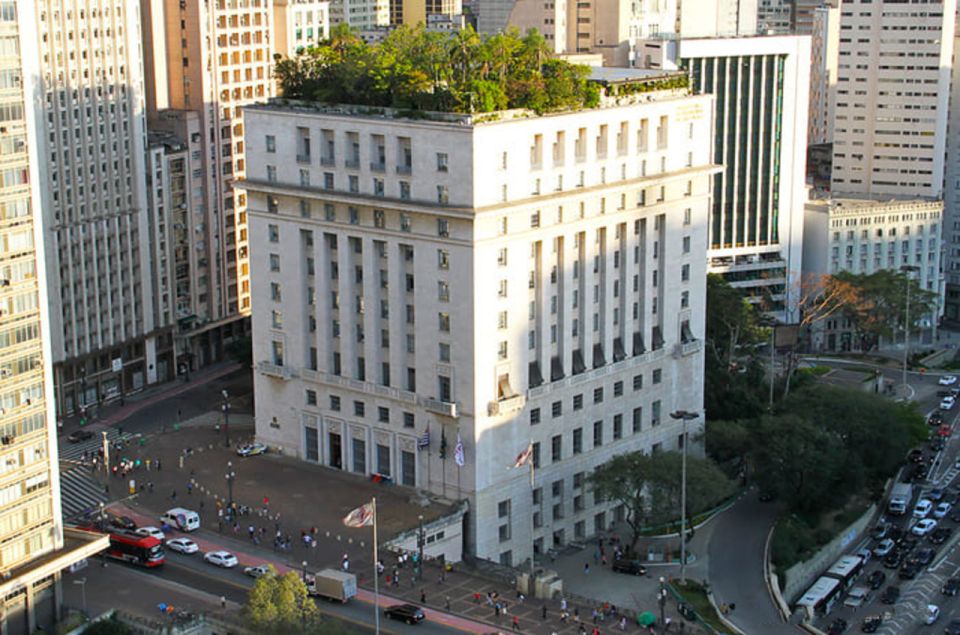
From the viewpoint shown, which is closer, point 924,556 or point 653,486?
point 653,486

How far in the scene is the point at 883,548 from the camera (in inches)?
7461

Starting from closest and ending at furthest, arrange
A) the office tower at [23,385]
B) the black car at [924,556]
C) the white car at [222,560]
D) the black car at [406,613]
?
the office tower at [23,385] < the black car at [406,613] < the white car at [222,560] < the black car at [924,556]

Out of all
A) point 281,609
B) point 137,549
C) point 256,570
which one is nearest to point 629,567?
→ point 256,570

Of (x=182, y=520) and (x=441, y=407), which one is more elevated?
(x=441, y=407)

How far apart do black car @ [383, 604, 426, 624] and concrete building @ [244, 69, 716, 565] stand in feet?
74.5

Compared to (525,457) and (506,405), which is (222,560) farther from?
(506,405)

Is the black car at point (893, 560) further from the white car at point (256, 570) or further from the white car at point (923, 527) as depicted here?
the white car at point (256, 570)

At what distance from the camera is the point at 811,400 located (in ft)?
632

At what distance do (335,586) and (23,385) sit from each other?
102 feet

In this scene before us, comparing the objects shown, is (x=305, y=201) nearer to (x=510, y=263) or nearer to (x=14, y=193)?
(x=510, y=263)

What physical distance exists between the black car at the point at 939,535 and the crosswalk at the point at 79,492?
93378 mm

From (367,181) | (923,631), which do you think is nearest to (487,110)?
(367,181)

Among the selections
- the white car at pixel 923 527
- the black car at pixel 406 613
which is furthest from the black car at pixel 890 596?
the black car at pixel 406 613

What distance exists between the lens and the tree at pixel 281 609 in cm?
12875
